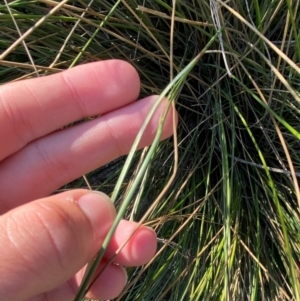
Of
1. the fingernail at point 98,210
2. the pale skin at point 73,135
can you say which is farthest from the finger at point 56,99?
the fingernail at point 98,210

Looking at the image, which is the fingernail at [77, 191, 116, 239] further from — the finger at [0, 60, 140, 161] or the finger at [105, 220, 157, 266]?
the finger at [0, 60, 140, 161]

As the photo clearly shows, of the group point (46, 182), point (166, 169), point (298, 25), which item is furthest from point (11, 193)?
point (298, 25)

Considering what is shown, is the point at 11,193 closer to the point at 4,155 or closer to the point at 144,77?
the point at 4,155

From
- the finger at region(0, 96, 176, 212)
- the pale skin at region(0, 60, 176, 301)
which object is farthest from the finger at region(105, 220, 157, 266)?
the finger at region(0, 96, 176, 212)

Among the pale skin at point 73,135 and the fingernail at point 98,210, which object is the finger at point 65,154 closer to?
the pale skin at point 73,135

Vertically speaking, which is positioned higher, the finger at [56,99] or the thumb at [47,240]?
the finger at [56,99]

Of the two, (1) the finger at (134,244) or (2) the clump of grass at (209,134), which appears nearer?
(1) the finger at (134,244)

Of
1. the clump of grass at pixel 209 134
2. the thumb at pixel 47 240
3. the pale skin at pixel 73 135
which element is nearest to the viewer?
the thumb at pixel 47 240
